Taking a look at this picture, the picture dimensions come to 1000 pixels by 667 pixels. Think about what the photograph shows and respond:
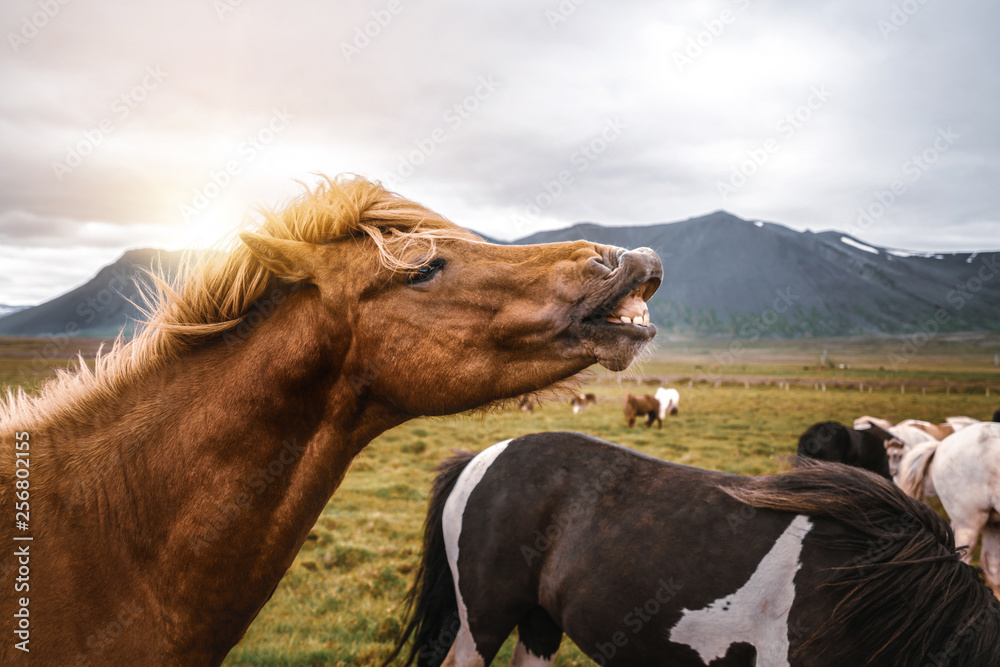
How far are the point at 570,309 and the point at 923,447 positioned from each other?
11.1m

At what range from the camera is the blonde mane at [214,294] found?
1.78 m

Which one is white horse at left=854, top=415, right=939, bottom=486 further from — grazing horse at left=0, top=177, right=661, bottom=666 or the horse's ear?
the horse's ear

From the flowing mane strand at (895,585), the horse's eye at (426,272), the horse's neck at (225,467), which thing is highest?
the horse's eye at (426,272)

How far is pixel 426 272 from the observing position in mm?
1766

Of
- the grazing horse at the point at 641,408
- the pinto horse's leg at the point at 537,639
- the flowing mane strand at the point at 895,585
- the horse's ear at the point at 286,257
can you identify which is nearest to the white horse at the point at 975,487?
the flowing mane strand at the point at 895,585

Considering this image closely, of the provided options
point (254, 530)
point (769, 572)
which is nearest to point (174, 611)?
point (254, 530)

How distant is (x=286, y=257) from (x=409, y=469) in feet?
47.3

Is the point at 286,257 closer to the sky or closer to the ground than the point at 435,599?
closer to the sky

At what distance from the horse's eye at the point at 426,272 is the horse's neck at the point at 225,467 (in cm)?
34

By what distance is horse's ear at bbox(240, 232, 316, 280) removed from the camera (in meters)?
1.72

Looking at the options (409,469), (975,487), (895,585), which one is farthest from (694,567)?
(409,469)

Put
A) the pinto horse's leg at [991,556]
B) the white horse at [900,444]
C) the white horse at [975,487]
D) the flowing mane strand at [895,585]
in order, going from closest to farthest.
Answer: the flowing mane strand at [895,585] < the pinto horse's leg at [991,556] < the white horse at [975,487] < the white horse at [900,444]

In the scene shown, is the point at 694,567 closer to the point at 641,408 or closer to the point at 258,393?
the point at 258,393

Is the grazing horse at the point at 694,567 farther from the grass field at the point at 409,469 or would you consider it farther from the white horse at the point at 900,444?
the white horse at the point at 900,444
